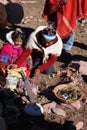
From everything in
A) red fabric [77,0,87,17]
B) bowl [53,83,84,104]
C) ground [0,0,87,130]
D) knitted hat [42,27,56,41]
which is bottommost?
ground [0,0,87,130]

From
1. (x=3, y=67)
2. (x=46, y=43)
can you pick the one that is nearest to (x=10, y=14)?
(x=46, y=43)

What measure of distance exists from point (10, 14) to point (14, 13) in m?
0.10

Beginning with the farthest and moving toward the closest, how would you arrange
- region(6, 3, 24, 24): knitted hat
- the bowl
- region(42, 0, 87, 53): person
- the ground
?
region(6, 3, 24, 24): knitted hat
region(42, 0, 87, 53): person
the bowl
the ground

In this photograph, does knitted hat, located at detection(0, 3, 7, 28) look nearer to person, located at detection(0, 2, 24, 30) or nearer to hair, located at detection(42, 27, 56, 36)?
person, located at detection(0, 2, 24, 30)

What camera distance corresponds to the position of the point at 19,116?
7.45 metres

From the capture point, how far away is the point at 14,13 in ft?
37.5

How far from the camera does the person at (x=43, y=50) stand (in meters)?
8.59

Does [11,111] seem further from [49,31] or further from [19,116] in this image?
[49,31]

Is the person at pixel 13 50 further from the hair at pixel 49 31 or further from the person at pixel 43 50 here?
the hair at pixel 49 31

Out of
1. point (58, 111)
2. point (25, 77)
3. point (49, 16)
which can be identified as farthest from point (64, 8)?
point (58, 111)

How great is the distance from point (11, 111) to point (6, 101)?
0.25 meters

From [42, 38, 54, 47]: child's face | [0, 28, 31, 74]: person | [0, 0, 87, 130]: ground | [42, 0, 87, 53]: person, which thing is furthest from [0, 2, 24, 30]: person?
[42, 38, 54, 47]: child's face

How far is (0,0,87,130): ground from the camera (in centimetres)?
755

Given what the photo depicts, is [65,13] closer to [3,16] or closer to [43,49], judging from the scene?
[43,49]
